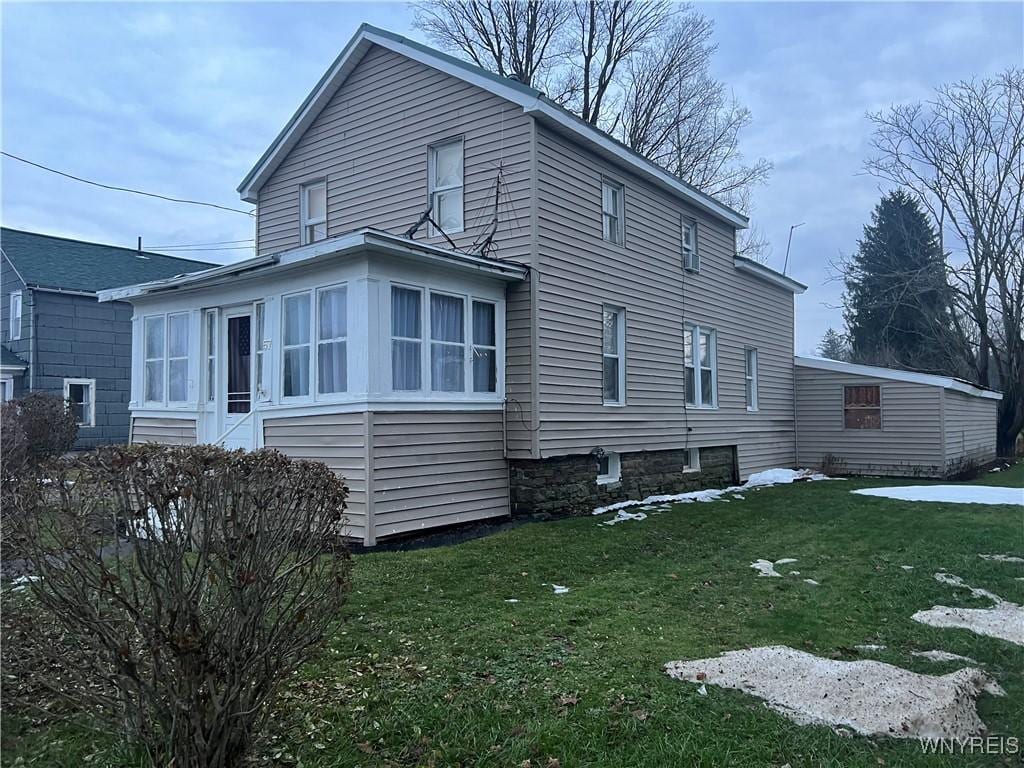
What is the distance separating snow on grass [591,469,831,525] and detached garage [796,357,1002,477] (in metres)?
1.15

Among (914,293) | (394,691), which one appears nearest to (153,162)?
(394,691)

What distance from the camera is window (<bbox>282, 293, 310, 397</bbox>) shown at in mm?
8758

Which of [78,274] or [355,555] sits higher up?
[78,274]

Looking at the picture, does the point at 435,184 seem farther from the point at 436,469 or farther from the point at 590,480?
the point at 590,480

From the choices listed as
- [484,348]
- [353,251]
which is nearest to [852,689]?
[353,251]

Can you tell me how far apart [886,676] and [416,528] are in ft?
17.9

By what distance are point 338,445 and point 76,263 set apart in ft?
56.3

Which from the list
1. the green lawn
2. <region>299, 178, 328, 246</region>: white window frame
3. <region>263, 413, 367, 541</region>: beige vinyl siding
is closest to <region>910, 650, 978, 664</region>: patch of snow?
the green lawn

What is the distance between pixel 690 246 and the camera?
14461mm

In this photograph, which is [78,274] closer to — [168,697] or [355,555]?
[355,555]

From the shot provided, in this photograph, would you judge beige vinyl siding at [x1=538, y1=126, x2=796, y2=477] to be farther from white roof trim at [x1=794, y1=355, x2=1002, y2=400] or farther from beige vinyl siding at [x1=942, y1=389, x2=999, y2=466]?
beige vinyl siding at [x1=942, y1=389, x2=999, y2=466]

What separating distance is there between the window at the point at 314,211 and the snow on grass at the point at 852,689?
10.4m

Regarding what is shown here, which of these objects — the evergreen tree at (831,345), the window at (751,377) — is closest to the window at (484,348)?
the window at (751,377)

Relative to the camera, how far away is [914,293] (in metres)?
26.2
